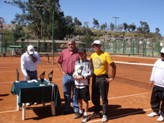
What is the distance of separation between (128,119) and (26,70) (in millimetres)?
3276

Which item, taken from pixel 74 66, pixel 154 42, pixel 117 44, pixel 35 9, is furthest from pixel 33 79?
pixel 35 9

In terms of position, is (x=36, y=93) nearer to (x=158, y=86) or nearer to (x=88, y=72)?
(x=88, y=72)

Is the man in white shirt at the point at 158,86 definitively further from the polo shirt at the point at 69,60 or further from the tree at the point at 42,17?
the tree at the point at 42,17

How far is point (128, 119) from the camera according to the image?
7.66 m

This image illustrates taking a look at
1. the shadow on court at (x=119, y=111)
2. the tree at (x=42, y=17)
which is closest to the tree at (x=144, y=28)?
the tree at (x=42, y=17)

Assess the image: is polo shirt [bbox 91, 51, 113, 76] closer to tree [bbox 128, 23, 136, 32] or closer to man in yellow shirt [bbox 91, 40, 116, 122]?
man in yellow shirt [bbox 91, 40, 116, 122]

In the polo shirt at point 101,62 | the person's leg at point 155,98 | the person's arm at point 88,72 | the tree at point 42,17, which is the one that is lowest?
the person's leg at point 155,98

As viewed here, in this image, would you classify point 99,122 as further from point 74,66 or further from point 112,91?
point 112,91

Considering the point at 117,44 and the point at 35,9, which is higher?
the point at 35,9

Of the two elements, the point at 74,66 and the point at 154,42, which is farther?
the point at 154,42

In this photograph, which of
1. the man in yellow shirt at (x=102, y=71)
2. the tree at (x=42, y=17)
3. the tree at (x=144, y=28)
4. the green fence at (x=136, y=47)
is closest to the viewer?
the man in yellow shirt at (x=102, y=71)

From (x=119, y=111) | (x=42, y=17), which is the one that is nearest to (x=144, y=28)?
(x=42, y=17)

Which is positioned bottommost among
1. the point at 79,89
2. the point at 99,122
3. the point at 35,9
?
the point at 99,122

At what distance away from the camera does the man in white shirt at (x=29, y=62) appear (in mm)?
8541
